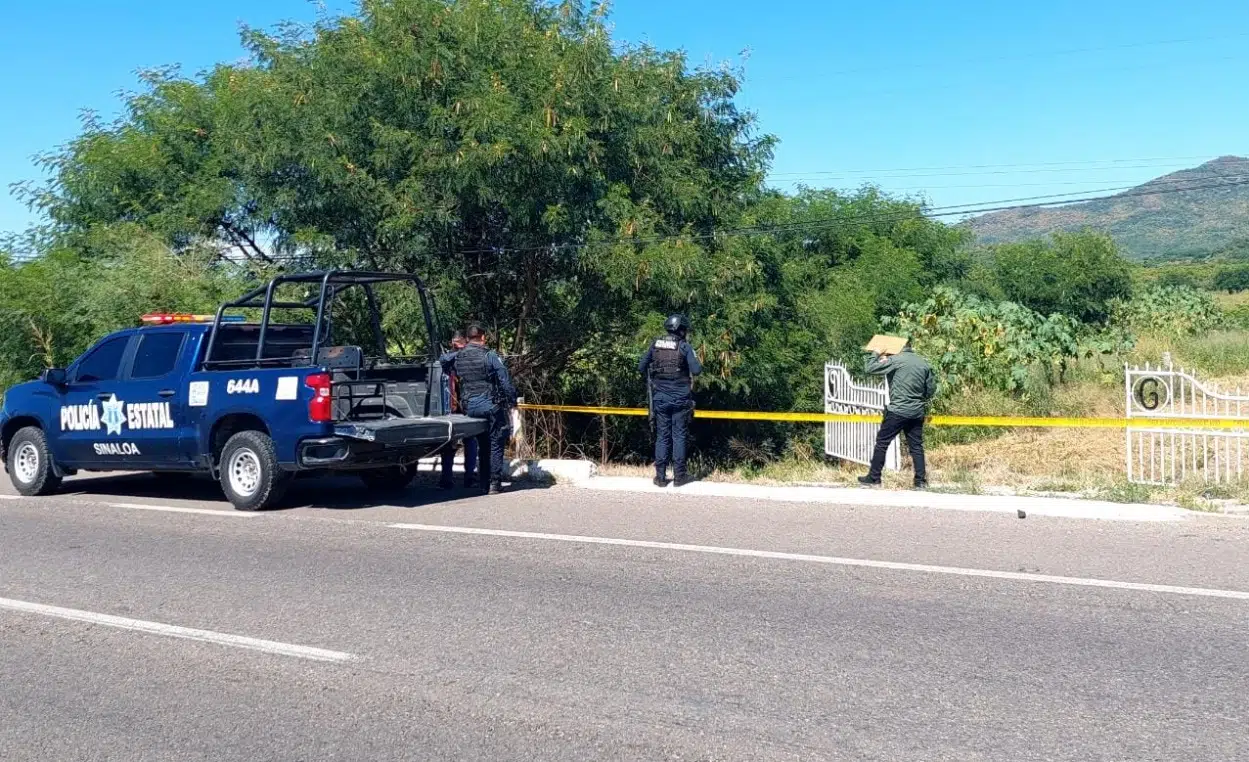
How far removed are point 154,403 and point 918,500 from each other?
7.60 meters

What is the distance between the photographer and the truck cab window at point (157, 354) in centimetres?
1192

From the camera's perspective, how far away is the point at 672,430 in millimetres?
12344

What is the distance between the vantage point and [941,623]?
6.46m

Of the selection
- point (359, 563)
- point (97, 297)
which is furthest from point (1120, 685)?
point (97, 297)

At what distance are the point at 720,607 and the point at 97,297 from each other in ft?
48.8

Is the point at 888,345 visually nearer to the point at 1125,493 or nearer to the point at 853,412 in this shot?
the point at 1125,493

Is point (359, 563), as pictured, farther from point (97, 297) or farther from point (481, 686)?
point (97, 297)

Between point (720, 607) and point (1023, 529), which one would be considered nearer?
point (720, 607)

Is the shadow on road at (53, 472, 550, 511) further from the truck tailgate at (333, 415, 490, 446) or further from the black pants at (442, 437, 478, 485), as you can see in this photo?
the truck tailgate at (333, 415, 490, 446)

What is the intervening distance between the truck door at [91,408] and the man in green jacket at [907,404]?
308 inches

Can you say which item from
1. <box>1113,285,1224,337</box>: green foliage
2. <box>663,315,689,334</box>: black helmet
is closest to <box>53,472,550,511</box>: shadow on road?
<box>663,315,689,334</box>: black helmet

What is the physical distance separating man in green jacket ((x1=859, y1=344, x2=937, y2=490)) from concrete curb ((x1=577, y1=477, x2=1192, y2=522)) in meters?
0.45

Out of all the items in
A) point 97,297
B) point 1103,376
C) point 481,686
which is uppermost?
point 97,297

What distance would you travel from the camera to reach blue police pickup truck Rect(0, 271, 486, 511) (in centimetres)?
1092
